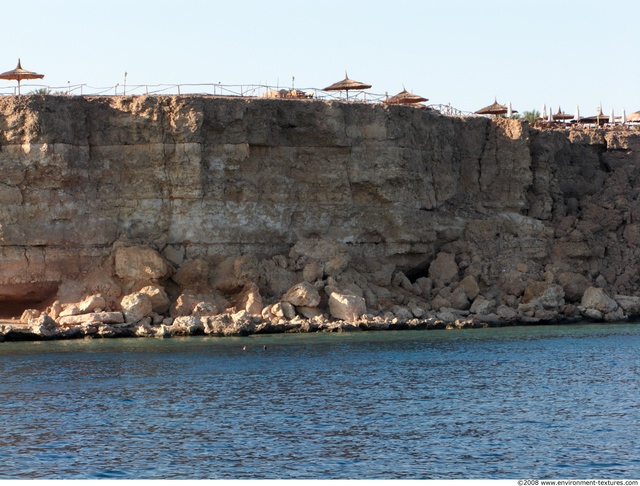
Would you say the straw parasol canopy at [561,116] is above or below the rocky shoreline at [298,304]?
above

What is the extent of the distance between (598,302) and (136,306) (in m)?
19.6

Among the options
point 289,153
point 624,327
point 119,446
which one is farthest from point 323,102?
point 119,446

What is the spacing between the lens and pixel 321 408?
2669cm

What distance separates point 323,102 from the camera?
49.7m

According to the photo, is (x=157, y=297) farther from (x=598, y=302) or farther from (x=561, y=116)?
(x=561, y=116)

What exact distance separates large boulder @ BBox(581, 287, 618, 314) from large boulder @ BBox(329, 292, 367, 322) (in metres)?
10.3

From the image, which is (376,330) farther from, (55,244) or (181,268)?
(55,244)

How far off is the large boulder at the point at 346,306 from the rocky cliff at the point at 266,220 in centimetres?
22

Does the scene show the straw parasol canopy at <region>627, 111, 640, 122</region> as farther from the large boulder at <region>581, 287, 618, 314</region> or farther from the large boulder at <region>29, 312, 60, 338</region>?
the large boulder at <region>29, 312, 60, 338</region>

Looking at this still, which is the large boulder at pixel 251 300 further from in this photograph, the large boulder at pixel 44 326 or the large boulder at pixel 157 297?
the large boulder at pixel 44 326

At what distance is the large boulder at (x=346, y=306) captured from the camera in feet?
146

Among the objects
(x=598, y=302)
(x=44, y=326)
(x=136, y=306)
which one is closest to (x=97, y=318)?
(x=136, y=306)

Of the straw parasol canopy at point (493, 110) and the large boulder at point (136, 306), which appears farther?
the straw parasol canopy at point (493, 110)

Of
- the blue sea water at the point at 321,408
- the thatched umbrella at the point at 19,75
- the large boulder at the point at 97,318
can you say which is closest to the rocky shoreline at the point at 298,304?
the large boulder at the point at 97,318
